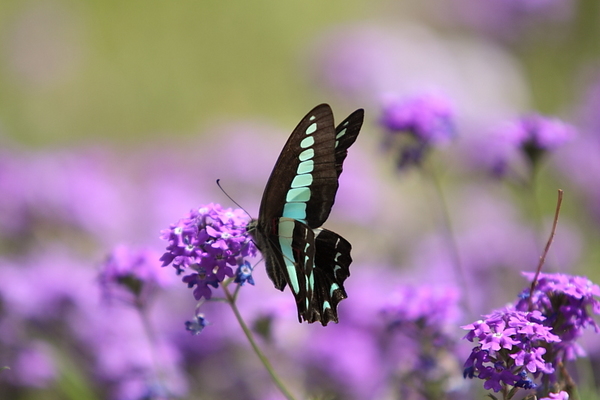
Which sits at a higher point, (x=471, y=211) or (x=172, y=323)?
(x=471, y=211)

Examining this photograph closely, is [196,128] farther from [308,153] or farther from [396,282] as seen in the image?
[308,153]

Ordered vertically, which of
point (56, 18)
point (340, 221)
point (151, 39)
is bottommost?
point (340, 221)

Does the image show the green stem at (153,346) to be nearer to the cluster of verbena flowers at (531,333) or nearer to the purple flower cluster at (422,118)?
the cluster of verbena flowers at (531,333)

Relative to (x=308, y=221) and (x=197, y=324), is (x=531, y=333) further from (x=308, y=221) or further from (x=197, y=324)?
(x=197, y=324)

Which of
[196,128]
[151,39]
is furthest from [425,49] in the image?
[151,39]

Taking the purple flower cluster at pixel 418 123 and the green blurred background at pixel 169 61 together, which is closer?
the purple flower cluster at pixel 418 123

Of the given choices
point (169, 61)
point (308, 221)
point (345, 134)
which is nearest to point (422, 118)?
point (345, 134)

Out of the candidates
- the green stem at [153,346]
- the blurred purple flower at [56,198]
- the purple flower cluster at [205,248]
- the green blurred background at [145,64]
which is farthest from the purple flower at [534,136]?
the green blurred background at [145,64]
